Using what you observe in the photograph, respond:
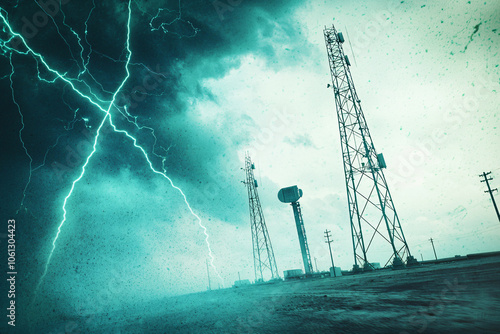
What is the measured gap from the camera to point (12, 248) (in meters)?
15.4

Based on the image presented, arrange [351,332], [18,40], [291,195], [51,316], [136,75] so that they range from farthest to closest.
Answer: [291,195], [51,316], [136,75], [18,40], [351,332]

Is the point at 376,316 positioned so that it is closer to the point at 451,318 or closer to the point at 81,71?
the point at 451,318

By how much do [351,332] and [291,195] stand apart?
27.2 meters

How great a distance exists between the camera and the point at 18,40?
1398 cm

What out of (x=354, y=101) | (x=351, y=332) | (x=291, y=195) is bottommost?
(x=351, y=332)

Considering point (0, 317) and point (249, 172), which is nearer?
point (0, 317)

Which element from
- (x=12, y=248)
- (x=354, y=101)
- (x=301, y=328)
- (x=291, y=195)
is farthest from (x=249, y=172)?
(x=301, y=328)

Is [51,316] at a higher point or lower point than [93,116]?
lower

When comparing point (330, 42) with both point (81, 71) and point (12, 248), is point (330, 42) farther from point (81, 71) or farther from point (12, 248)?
point (12, 248)

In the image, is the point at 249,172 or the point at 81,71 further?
the point at 249,172

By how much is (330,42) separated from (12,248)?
29215mm

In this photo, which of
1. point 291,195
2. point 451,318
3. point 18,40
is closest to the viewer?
point 451,318

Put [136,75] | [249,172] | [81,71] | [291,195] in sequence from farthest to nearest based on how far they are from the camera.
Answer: [249,172]
[291,195]
[136,75]
[81,71]

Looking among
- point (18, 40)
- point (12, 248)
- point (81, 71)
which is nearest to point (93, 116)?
point (81, 71)
